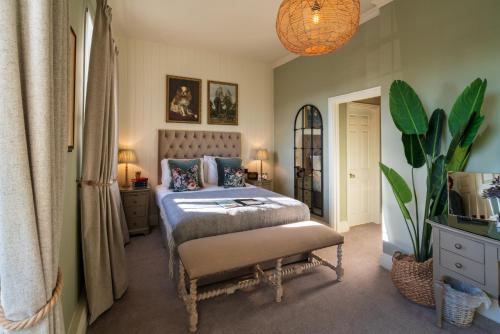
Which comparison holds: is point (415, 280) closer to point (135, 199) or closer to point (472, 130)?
point (472, 130)

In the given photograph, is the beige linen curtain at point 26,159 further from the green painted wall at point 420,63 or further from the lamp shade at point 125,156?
the lamp shade at point 125,156

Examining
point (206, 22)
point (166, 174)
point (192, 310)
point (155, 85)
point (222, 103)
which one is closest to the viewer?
point (192, 310)

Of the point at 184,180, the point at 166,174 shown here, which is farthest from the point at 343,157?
the point at 166,174

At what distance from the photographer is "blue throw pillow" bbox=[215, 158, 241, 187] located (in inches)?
165

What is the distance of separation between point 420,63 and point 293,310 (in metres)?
2.76

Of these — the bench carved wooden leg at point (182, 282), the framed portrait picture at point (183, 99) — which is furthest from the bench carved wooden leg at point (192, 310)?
the framed portrait picture at point (183, 99)

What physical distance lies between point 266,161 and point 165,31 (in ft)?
9.97

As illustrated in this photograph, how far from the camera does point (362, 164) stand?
4.29 m

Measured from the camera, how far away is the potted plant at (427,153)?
1923 millimetres

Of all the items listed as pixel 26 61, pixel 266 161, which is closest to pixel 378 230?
pixel 266 161

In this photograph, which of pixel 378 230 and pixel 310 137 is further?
pixel 310 137

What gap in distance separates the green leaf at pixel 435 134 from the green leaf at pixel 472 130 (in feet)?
0.94

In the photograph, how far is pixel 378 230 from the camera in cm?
402

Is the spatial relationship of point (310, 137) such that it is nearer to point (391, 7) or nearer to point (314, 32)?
point (391, 7)
